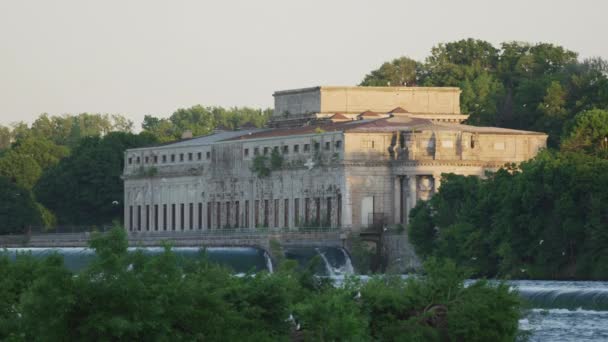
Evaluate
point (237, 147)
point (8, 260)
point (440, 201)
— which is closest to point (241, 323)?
point (8, 260)

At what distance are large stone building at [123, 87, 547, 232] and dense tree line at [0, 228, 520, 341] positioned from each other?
7173cm

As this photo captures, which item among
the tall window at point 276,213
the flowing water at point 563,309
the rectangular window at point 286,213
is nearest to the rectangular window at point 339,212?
the rectangular window at point 286,213

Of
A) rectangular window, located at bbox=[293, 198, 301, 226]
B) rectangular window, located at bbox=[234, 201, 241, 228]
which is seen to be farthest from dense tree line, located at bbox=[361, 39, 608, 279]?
rectangular window, located at bbox=[234, 201, 241, 228]

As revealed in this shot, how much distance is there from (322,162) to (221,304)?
89.9 meters

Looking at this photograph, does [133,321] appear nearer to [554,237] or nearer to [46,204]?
[554,237]

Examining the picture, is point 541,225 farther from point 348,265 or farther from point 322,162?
point 322,162

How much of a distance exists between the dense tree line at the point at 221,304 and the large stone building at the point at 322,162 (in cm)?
7173

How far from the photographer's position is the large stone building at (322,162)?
156 m

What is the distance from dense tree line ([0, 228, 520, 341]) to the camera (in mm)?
65188

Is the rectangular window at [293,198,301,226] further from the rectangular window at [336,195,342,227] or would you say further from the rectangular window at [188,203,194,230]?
the rectangular window at [188,203,194,230]

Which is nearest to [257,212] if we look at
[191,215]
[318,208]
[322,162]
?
[318,208]

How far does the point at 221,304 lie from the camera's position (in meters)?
70.3

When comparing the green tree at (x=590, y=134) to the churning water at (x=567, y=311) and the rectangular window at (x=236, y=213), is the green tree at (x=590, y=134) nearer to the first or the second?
the churning water at (x=567, y=311)

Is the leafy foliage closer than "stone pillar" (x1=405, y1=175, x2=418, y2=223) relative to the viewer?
Yes
